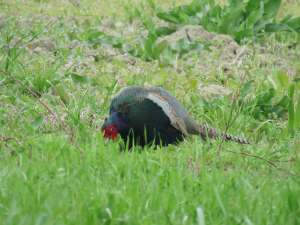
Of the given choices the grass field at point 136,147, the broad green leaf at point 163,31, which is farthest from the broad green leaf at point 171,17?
the grass field at point 136,147

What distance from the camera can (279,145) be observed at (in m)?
3.25

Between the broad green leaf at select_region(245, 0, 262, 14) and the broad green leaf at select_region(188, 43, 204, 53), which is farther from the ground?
the broad green leaf at select_region(245, 0, 262, 14)

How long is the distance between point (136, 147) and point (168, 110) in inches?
22.4

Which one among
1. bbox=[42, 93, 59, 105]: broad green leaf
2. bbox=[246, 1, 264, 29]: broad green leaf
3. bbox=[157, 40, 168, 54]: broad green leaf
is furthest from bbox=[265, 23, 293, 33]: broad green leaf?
bbox=[42, 93, 59, 105]: broad green leaf

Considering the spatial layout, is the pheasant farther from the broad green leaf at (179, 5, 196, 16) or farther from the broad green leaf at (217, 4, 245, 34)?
the broad green leaf at (179, 5, 196, 16)

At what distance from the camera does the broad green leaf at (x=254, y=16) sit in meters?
5.87

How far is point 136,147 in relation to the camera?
3168mm

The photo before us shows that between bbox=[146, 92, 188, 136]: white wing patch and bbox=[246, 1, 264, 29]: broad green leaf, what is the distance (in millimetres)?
3065

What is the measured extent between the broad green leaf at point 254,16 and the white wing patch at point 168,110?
3.06 metres

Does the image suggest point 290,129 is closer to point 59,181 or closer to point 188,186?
point 188,186

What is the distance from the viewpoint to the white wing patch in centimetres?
349

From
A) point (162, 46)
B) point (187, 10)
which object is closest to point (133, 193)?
point (162, 46)

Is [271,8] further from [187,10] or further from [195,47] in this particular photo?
[195,47]

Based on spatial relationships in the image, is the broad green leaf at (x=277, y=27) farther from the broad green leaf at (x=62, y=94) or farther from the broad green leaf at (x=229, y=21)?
the broad green leaf at (x=62, y=94)
